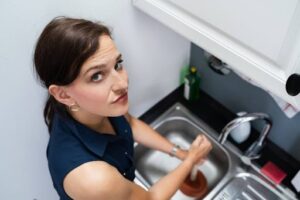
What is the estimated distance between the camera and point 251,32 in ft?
2.30

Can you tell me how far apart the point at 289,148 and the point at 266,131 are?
0.15 m

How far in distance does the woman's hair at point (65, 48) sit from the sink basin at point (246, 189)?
30.4 inches

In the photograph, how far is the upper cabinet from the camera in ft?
2.07

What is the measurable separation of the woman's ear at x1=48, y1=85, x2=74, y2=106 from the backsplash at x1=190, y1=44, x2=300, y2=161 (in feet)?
2.34

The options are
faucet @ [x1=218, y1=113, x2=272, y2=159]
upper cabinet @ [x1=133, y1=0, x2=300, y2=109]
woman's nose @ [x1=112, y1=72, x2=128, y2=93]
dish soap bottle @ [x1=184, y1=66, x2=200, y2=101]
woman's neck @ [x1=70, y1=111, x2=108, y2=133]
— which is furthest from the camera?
dish soap bottle @ [x1=184, y1=66, x2=200, y2=101]

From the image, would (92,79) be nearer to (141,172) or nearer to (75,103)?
(75,103)

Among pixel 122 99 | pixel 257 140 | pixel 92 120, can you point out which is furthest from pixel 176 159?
pixel 122 99

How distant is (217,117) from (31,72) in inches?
31.9

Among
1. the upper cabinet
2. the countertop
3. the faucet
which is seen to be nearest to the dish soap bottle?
the countertop

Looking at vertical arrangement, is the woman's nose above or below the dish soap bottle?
above

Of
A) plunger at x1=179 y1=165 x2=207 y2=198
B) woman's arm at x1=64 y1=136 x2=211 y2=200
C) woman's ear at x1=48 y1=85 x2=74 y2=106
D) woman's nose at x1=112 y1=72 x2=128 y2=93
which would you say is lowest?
plunger at x1=179 y1=165 x2=207 y2=198


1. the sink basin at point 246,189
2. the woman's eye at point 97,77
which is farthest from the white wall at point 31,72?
the sink basin at point 246,189

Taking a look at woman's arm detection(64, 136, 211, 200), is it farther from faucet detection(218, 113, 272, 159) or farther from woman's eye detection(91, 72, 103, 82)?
faucet detection(218, 113, 272, 159)

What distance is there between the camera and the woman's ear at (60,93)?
75 cm
